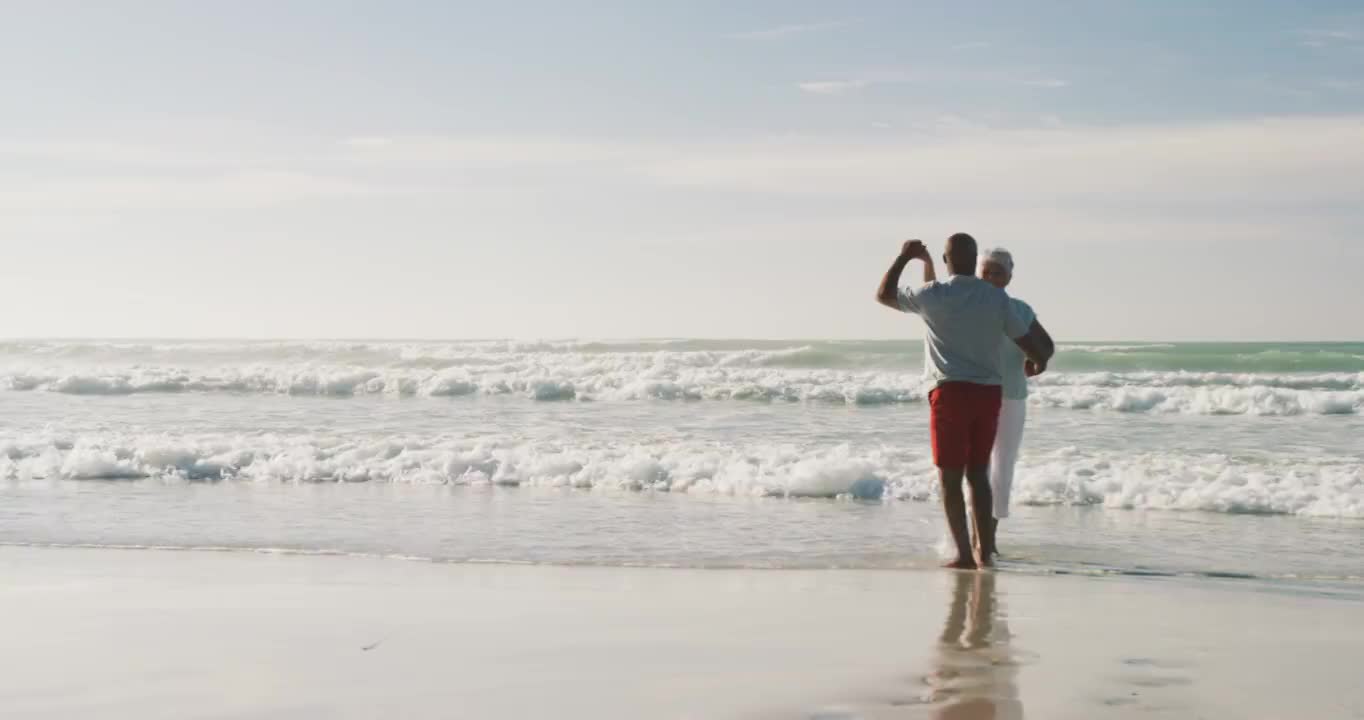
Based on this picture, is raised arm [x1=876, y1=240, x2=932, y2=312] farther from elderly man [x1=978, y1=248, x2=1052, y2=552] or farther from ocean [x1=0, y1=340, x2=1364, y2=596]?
ocean [x1=0, y1=340, x2=1364, y2=596]

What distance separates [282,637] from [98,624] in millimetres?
792

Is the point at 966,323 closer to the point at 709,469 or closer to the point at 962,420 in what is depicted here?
the point at 962,420

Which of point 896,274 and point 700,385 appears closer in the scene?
point 896,274

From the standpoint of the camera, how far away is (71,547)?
680cm

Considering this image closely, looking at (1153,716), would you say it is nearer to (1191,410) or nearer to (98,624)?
(98,624)

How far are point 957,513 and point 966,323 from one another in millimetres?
977

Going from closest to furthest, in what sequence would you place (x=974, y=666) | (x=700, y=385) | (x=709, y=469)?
(x=974, y=666) < (x=709, y=469) < (x=700, y=385)

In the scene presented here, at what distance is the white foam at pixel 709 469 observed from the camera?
8.91m

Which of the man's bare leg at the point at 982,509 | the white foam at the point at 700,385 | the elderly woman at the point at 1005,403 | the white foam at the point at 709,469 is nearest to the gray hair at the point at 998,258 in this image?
the elderly woman at the point at 1005,403

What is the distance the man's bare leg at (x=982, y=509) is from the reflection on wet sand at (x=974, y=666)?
0.71 metres

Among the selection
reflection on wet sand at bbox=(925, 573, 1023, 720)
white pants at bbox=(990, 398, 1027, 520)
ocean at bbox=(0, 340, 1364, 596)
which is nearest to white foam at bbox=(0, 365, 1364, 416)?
ocean at bbox=(0, 340, 1364, 596)

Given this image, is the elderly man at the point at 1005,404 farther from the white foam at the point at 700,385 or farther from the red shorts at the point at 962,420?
the white foam at the point at 700,385

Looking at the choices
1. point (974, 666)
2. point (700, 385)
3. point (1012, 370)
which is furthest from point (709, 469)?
point (700, 385)

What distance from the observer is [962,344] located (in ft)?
18.8
